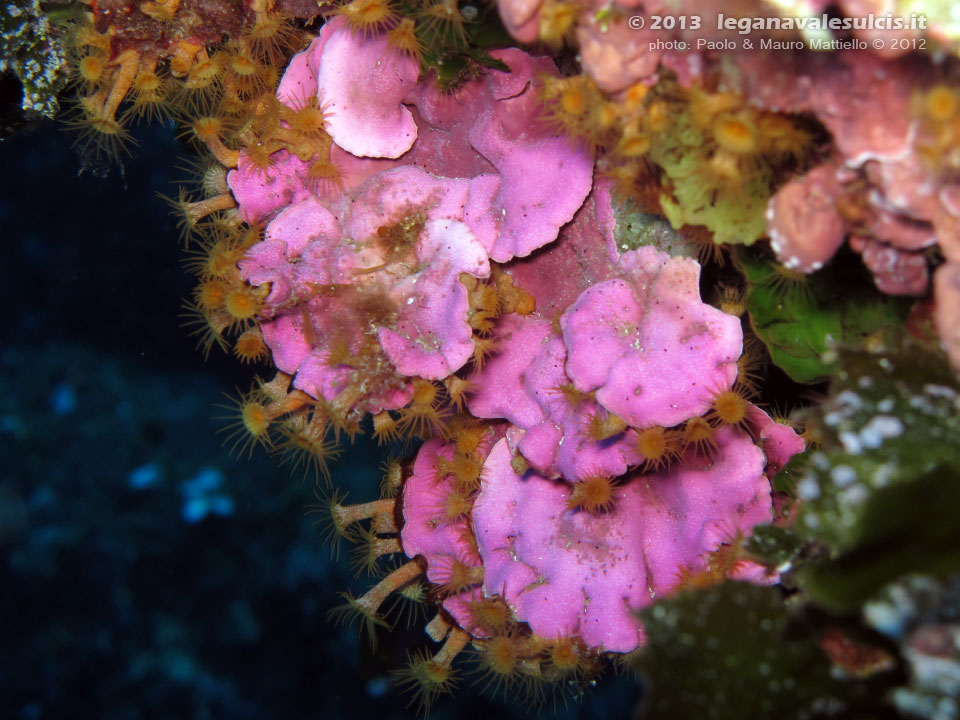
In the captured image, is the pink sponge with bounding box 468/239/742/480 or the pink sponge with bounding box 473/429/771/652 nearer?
the pink sponge with bounding box 468/239/742/480

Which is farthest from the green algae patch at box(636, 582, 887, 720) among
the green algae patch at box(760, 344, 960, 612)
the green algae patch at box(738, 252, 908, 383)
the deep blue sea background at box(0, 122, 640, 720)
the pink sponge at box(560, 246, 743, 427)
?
the deep blue sea background at box(0, 122, 640, 720)

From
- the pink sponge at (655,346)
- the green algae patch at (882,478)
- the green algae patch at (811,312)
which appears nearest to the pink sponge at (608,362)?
the pink sponge at (655,346)

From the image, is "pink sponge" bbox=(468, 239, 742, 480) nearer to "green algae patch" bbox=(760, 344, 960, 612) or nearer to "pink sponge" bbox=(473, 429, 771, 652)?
"pink sponge" bbox=(473, 429, 771, 652)

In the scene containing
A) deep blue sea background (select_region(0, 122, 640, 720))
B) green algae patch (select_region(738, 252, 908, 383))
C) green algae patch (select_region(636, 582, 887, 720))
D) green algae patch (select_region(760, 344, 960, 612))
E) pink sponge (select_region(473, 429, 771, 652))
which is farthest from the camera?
deep blue sea background (select_region(0, 122, 640, 720))

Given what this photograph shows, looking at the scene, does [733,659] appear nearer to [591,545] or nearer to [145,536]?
[591,545]

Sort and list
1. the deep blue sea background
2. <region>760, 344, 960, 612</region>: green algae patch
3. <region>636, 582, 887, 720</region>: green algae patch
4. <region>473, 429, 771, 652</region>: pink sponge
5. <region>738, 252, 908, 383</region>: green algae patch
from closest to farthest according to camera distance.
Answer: <region>760, 344, 960, 612</region>: green algae patch
<region>636, 582, 887, 720</region>: green algae patch
<region>738, 252, 908, 383</region>: green algae patch
<region>473, 429, 771, 652</region>: pink sponge
the deep blue sea background
